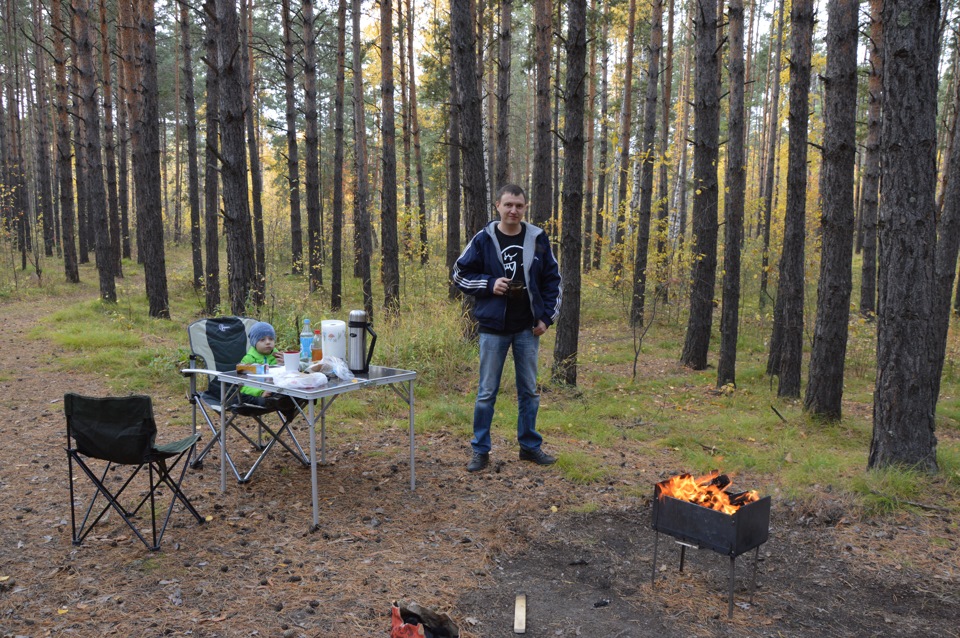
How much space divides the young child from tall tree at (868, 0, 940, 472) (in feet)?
14.6

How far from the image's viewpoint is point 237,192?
8664 millimetres

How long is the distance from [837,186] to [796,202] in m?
1.56

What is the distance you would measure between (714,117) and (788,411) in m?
4.27

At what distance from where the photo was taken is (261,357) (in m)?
4.68

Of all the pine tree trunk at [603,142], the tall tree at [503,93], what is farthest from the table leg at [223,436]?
the pine tree trunk at [603,142]

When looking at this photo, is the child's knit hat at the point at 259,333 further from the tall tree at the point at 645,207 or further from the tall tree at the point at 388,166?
the tall tree at the point at 645,207

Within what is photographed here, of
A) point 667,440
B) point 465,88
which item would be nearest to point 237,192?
point 465,88

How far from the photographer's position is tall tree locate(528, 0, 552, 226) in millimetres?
9602

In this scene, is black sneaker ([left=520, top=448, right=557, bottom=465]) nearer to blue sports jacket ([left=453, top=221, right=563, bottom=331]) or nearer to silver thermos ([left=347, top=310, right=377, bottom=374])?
blue sports jacket ([left=453, top=221, right=563, bottom=331])

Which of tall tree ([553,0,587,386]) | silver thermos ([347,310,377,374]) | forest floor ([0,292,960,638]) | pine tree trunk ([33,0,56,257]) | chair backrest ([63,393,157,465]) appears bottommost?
forest floor ([0,292,960,638])

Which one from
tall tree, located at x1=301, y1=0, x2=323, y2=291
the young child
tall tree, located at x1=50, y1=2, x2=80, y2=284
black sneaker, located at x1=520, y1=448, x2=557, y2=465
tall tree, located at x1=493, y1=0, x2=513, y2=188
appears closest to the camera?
the young child

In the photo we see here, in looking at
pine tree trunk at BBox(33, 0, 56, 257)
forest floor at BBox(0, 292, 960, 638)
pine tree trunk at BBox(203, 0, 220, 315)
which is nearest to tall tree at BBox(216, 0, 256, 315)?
pine tree trunk at BBox(203, 0, 220, 315)

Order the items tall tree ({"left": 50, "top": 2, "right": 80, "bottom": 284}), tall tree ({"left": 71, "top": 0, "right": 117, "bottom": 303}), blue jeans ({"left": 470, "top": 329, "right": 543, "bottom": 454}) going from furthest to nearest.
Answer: tall tree ({"left": 50, "top": 2, "right": 80, "bottom": 284})
tall tree ({"left": 71, "top": 0, "right": 117, "bottom": 303})
blue jeans ({"left": 470, "top": 329, "right": 543, "bottom": 454})

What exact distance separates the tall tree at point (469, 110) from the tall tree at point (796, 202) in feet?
13.3
